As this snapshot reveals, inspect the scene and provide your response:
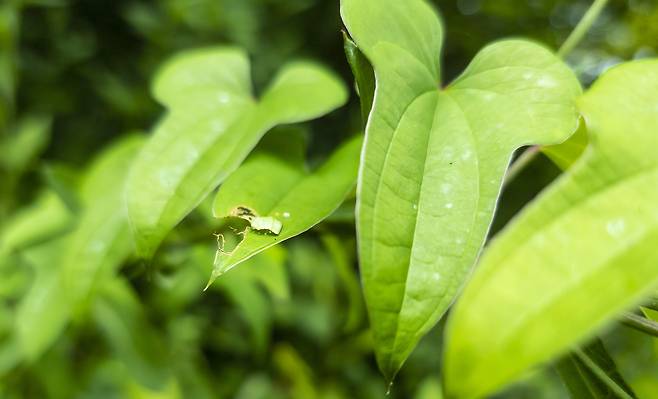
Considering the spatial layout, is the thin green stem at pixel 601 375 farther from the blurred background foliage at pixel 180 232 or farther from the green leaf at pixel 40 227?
the green leaf at pixel 40 227

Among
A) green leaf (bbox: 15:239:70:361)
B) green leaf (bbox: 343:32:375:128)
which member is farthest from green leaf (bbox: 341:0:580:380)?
green leaf (bbox: 15:239:70:361)

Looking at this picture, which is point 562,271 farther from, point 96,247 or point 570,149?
point 96,247

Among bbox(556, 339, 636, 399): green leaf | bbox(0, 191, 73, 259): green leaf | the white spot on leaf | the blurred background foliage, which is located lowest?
the blurred background foliage

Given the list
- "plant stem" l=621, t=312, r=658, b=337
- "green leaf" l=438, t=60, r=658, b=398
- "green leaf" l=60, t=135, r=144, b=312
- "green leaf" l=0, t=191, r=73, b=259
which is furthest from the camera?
"green leaf" l=0, t=191, r=73, b=259

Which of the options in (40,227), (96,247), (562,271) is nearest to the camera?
(562,271)

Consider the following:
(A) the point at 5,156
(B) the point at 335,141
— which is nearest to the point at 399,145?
(A) the point at 5,156

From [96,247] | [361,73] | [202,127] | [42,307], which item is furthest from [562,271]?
[42,307]

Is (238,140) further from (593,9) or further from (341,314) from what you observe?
(341,314)

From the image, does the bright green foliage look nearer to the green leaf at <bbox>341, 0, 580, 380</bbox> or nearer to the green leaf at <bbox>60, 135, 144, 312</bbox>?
the green leaf at <bbox>60, 135, 144, 312</bbox>

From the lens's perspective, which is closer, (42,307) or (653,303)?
(653,303)
